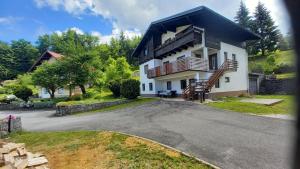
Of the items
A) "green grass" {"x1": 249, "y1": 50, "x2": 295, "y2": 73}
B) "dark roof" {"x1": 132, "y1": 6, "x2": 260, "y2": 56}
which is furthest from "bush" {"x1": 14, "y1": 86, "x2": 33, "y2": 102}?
"green grass" {"x1": 249, "y1": 50, "x2": 295, "y2": 73}

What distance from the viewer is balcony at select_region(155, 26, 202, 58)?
20.6 meters

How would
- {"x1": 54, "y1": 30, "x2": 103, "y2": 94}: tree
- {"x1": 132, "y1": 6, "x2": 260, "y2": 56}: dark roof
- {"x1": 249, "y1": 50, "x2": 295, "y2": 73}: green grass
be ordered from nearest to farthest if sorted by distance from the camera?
1. {"x1": 249, "y1": 50, "x2": 295, "y2": 73}: green grass
2. {"x1": 132, "y1": 6, "x2": 260, "y2": 56}: dark roof
3. {"x1": 54, "y1": 30, "x2": 103, "y2": 94}: tree

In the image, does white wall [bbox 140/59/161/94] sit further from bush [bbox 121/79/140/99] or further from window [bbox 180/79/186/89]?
bush [bbox 121/79/140/99]

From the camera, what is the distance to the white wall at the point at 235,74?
23578mm

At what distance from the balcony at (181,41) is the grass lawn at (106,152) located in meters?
14.2

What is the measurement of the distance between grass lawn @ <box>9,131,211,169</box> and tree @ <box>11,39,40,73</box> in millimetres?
66892

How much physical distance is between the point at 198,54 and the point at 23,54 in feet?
212

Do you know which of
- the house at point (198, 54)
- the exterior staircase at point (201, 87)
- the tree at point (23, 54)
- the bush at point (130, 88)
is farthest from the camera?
the tree at point (23, 54)

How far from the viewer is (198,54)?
24.6 m

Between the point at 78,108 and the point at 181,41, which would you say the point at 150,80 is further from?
the point at 78,108

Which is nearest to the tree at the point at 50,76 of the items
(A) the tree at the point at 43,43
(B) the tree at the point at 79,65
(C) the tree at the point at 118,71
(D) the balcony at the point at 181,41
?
(B) the tree at the point at 79,65

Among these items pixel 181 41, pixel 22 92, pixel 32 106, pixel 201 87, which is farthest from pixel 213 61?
pixel 22 92

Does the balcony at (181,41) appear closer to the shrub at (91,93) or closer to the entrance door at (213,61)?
the entrance door at (213,61)

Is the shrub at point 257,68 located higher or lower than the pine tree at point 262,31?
lower
